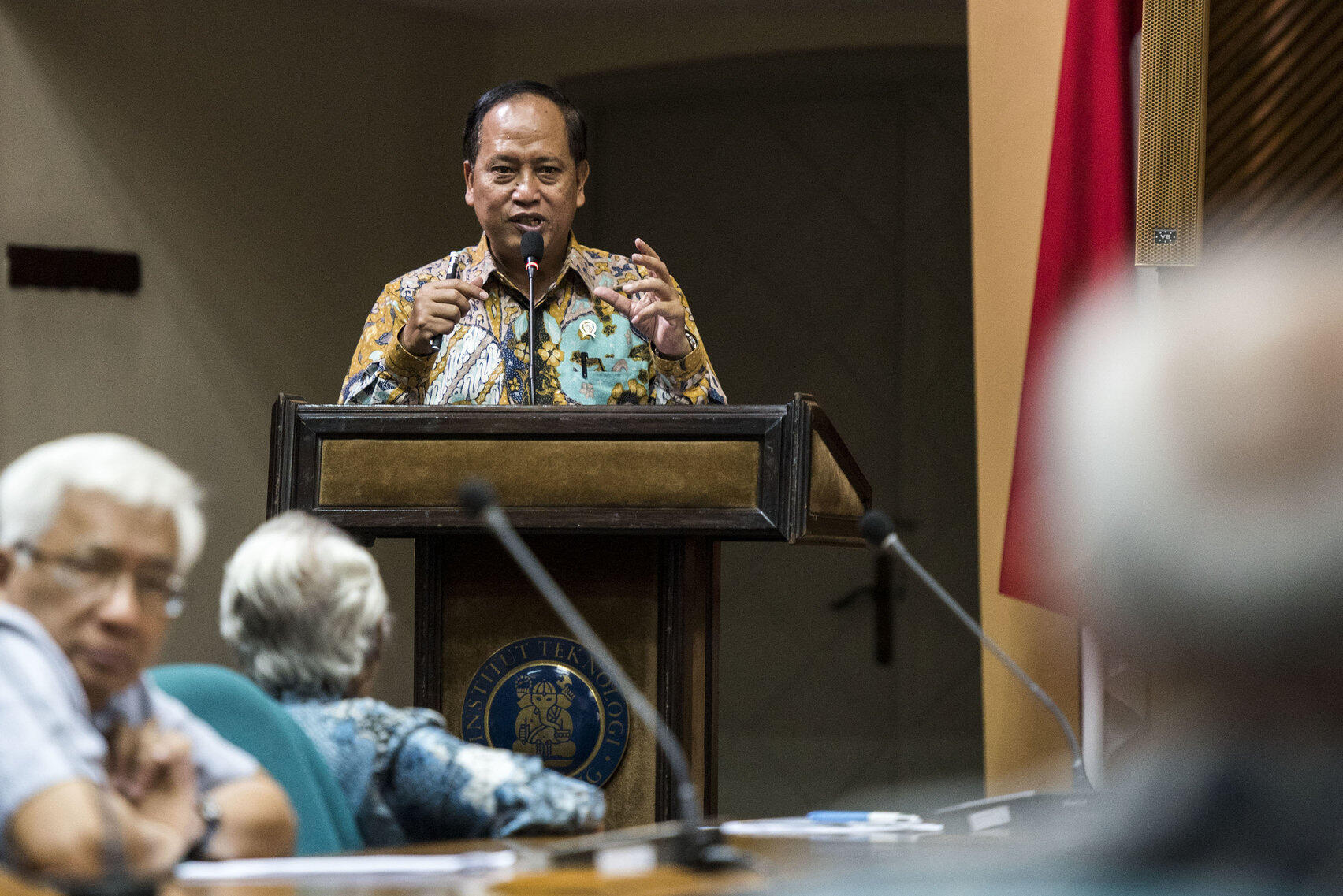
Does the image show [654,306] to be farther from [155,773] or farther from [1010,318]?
[155,773]

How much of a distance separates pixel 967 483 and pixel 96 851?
4940mm

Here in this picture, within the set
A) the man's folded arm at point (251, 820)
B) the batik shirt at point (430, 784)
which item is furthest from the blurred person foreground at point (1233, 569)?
the batik shirt at point (430, 784)

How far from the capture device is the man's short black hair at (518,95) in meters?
2.92

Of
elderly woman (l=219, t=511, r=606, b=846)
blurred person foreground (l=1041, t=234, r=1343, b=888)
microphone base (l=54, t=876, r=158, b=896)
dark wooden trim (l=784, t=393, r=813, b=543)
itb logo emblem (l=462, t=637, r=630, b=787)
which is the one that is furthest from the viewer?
itb logo emblem (l=462, t=637, r=630, b=787)

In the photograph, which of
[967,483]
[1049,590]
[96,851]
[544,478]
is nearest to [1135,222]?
[1049,590]

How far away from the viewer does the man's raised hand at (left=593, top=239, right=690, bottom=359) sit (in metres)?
2.56

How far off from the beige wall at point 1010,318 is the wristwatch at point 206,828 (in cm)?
237

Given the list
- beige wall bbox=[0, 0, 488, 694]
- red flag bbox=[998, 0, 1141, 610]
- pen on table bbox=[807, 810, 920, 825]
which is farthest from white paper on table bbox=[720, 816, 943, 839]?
beige wall bbox=[0, 0, 488, 694]

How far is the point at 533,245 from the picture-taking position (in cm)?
269

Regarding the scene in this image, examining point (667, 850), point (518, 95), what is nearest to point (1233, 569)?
point (667, 850)

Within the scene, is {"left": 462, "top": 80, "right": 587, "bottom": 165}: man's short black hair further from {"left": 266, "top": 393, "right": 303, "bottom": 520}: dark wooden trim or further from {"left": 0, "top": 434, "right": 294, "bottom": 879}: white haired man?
{"left": 0, "top": 434, "right": 294, "bottom": 879}: white haired man

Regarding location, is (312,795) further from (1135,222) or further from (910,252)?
(910,252)

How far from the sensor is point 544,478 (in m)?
2.26

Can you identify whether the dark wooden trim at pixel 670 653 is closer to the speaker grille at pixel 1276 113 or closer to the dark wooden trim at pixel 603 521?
the dark wooden trim at pixel 603 521
